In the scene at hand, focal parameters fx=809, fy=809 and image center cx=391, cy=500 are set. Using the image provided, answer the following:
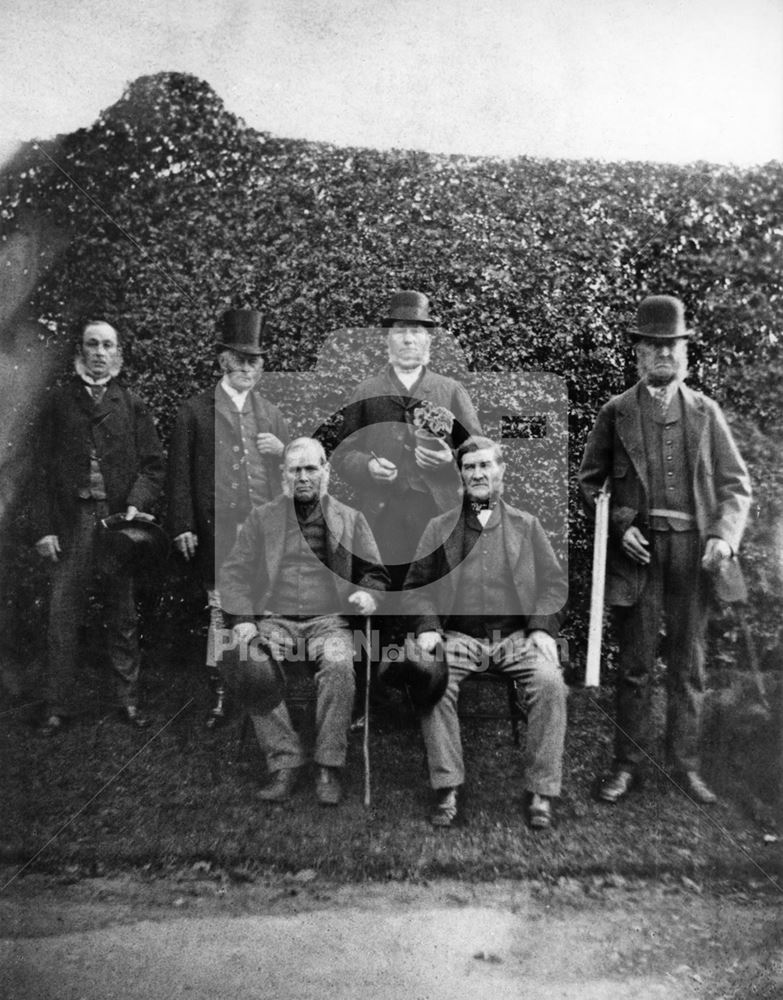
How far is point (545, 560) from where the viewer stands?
3430 millimetres

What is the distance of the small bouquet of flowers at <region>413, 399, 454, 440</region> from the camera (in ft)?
11.3

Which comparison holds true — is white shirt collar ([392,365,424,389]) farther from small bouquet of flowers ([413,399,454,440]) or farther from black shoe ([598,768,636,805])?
black shoe ([598,768,636,805])

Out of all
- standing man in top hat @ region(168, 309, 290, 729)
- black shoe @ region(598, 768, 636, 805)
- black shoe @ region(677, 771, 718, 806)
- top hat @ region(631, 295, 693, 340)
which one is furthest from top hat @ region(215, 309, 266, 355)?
black shoe @ region(677, 771, 718, 806)

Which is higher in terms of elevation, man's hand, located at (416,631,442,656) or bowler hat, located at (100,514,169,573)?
bowler hat, located at (100,514,169,573)

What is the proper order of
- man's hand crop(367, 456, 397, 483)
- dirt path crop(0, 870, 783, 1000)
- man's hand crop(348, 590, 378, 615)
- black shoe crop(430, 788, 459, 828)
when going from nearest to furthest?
dirt path crop(0, 870, 783, 1000) → black shoe crop(430, 788, 459, 828) → man's hand crop(348, 590, 378, 615) → man's hand crop(367, 456, 397, 483)

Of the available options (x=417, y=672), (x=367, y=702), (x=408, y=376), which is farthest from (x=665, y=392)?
(x=367, y=702)

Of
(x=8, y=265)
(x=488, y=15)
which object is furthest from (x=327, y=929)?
(x=488, y=15)

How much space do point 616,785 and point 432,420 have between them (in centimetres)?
170

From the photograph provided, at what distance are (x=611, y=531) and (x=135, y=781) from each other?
7.37 ft

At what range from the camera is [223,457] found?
3504mm

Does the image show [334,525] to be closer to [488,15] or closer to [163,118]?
[163,118]

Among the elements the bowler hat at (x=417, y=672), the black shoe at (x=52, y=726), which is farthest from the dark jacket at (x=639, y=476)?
the black shoe at (x=52, y=726)

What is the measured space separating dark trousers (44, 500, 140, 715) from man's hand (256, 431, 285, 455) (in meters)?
0.73

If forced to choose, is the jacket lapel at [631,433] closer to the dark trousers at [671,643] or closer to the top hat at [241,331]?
the dark trousers at [671,643]
